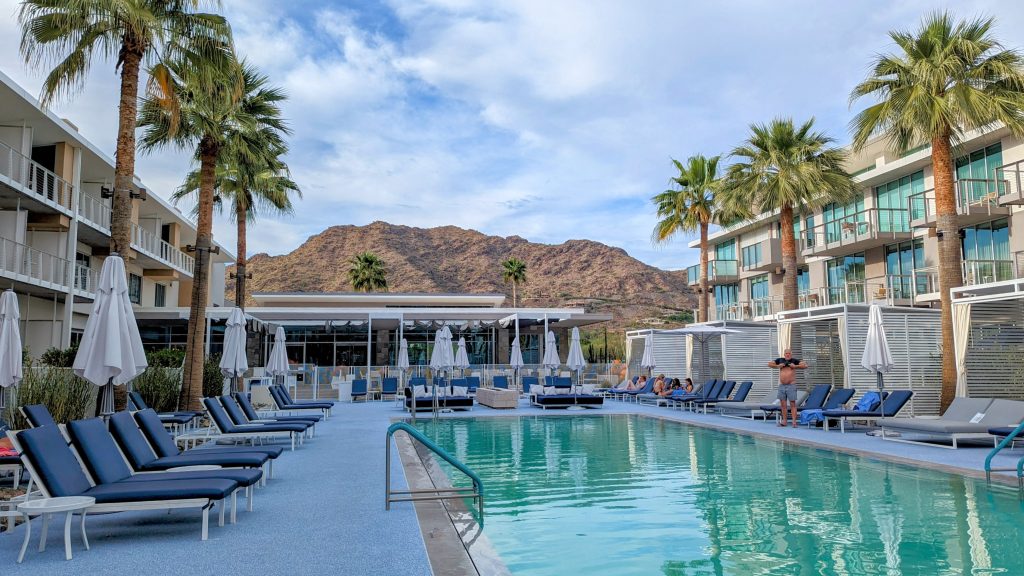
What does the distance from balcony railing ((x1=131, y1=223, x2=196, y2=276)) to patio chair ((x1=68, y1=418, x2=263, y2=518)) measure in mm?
22772

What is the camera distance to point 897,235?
79.9ft

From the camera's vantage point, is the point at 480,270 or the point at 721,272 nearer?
the point at 721,272

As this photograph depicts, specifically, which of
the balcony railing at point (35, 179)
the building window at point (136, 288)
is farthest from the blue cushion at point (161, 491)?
the building window at point (136, 288)

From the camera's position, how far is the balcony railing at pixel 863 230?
24.5 metres

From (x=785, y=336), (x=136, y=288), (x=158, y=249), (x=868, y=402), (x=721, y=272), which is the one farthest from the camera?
(x=721, y=272)

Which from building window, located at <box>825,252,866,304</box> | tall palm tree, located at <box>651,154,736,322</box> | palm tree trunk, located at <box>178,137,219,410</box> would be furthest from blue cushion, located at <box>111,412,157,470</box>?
tall palm tree, located at <box>651,154,736,322</box>

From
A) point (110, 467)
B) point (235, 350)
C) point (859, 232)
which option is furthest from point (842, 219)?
point (110, 467)

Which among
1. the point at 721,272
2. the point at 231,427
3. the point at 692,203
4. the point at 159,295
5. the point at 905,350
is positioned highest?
the point at 692,203

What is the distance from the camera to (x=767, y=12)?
53.2ft

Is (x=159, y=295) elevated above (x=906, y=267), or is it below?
above

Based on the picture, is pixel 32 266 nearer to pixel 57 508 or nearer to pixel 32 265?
pixel 32 265

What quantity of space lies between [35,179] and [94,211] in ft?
15.7

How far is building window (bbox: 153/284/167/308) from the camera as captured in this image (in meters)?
35.4

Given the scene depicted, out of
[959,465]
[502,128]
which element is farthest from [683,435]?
[502,128]
